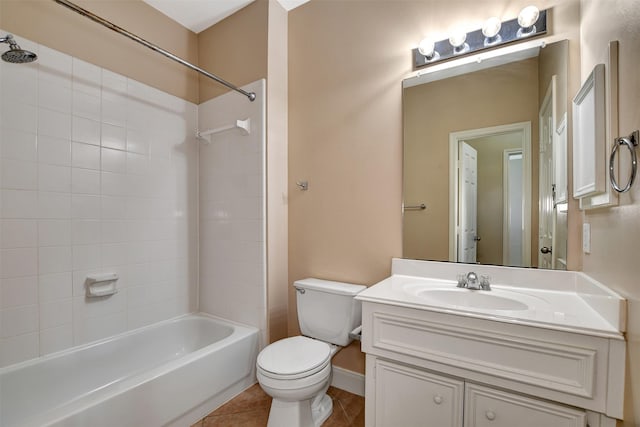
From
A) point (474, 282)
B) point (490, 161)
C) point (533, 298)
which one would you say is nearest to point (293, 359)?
point (474, 282)

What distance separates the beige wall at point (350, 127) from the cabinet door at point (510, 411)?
819 millimetres

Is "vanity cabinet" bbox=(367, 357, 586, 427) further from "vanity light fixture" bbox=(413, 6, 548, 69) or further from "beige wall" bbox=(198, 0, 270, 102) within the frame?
"beige wall" bbox=(198, 0, 270, 102)

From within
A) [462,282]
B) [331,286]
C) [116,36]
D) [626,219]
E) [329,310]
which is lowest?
[329,310]

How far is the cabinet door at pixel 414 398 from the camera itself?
113 centimetres

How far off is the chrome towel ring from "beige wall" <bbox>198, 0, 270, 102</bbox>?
192cm

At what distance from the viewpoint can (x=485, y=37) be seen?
1.51m

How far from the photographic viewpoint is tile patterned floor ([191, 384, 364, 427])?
5.44 feet

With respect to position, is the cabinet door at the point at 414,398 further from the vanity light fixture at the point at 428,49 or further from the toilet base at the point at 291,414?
the vanity light fixture at the point at 428,49

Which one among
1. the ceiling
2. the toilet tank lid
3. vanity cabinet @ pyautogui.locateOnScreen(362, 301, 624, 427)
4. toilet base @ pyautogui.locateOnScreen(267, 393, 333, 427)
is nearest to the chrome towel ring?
vanity cabinet @ pyautogui.locateOnScreen(362, 301, 624, 427)

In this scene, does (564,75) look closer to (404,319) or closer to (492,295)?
(492,295)

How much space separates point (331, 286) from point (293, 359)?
19.3 inches

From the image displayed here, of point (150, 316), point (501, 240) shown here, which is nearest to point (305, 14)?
point (501, 240)

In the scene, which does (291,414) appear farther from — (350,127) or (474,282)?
(350,127)

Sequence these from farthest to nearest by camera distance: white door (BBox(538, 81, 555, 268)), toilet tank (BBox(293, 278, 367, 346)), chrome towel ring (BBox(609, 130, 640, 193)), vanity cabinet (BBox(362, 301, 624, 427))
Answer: toilet tank (BBox(293, 278, 367, 346)) → white door (BBox(538, 81, 555, 268)) → vanity cabinet (BBox(362, 301, 624, 427)) → chrome towel ring (BBox(609, 130, 640, 193))
